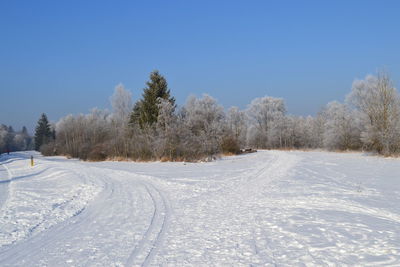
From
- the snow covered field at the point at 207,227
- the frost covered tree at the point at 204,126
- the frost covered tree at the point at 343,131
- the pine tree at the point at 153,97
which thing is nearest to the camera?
the snow covered field at the point at 207,227

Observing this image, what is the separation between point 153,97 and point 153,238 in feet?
102

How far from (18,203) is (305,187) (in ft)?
34.2

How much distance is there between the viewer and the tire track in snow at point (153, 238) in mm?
4863

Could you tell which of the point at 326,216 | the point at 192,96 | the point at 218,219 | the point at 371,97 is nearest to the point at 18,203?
the point at 218,219

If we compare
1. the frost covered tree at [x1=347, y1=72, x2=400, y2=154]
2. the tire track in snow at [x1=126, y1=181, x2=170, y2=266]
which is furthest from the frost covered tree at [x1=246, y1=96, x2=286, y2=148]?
the tire track in snow at [x1=126, y1=181, x2=170, y2=266]

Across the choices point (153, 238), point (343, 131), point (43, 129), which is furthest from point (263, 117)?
point (153, 238)

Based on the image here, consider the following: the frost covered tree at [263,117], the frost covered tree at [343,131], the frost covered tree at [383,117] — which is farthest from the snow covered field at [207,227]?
the frost covered tree at [263,117]

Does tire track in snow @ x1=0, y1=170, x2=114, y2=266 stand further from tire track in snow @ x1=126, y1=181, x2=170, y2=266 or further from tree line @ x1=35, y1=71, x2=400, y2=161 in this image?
tree line @ x1=35, y1=71, x2=400, y2=161

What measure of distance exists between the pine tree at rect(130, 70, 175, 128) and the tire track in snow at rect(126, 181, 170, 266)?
2625cm

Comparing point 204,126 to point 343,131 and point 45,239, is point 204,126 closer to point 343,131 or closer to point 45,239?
point 343,131

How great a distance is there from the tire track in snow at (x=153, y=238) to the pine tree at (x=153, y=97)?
26.3 metres

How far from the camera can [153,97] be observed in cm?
3603

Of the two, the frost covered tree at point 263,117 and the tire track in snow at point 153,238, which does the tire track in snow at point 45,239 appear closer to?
the tire track in snow at point 153,238

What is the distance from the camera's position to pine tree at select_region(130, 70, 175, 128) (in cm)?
3559
